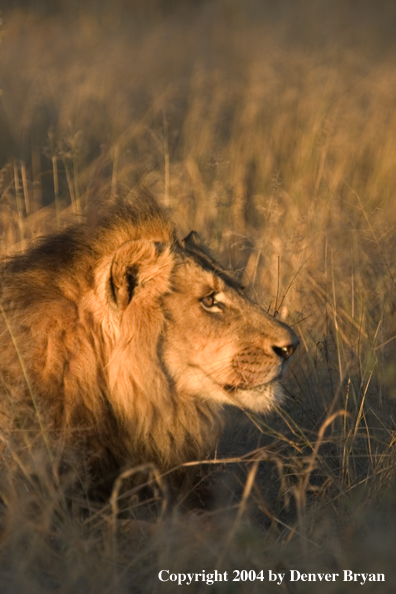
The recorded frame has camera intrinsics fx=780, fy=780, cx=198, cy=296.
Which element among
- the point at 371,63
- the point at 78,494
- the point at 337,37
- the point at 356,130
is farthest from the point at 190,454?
the point at 337,37

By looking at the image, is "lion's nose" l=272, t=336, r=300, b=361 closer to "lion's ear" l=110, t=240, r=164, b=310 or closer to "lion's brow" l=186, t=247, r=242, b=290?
"lion's brow" l=186, t=247, r=242, b=290

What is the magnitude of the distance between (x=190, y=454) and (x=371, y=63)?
1049cm

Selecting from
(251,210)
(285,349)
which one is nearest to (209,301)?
(285,349)

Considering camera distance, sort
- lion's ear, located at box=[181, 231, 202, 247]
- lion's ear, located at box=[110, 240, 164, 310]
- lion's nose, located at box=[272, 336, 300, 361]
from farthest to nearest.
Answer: lion's ear, located at box=[181, 231, 202, 247]
lion's nose, located at box=[272, 336, 300, 361]
lion's ear, located at box=[110, 240, 164, 310]

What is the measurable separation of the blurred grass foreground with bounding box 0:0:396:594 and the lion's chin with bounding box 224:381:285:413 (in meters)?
0.18

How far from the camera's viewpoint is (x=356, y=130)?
8992mm

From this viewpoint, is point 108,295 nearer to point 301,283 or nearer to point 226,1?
point 301,283

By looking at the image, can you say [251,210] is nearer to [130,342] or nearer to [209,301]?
[209,301]

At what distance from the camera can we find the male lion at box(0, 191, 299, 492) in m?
3.21

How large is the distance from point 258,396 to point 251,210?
431 centimetres

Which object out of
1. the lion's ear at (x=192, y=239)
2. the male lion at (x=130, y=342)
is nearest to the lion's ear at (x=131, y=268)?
the male lion at (x=130, y=342)

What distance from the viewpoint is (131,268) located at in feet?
10.6

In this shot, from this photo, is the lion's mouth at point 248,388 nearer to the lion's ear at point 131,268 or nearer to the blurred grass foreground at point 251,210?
the blurred grass foreground at point 251,210

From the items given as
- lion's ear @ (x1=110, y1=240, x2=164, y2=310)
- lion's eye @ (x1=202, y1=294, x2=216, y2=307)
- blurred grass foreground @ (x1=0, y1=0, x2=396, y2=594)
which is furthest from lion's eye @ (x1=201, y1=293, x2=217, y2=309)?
blurred grass foreground @ (x1=0, y1=0, x2=396, y2=594)
